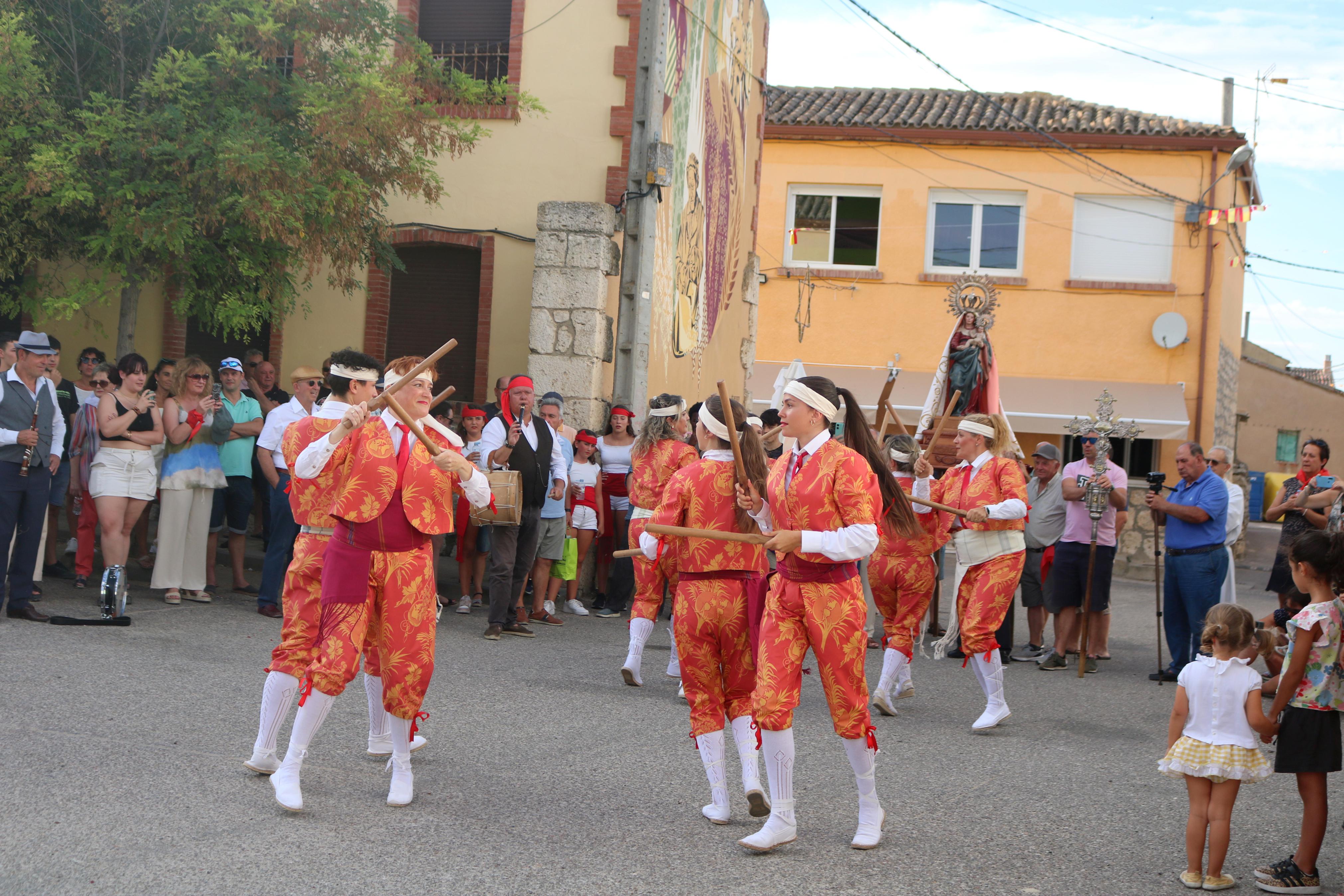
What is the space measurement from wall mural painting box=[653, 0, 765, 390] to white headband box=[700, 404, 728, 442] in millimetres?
7429

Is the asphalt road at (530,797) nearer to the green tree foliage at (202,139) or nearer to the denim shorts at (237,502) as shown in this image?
the denim shorts at (237,502)

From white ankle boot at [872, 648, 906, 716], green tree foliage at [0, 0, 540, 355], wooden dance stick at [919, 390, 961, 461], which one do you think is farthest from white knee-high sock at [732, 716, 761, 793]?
green tree foliage at [0, 0, 540, 355]

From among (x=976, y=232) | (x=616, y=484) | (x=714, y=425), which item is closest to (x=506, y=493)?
(x=714, y=425)

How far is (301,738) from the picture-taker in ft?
15.4

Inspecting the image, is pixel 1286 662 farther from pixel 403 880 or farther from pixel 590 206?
pixel 590 206

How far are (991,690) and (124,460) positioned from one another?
6317 mm

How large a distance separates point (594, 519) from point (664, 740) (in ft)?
15.1

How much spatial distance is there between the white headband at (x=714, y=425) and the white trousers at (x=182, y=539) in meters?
5.48

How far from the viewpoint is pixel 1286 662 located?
14.6 ft

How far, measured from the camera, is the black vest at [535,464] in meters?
9.52

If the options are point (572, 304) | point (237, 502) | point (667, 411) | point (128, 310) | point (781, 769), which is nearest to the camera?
point (781, 769)

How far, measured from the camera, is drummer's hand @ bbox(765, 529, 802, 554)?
14.9ft

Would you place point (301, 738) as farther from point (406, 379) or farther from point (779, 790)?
point (779, 790)

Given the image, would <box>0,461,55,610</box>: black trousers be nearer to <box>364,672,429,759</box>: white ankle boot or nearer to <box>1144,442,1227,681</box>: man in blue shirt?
<box>364,672,429,759</box>: white ankle boot
